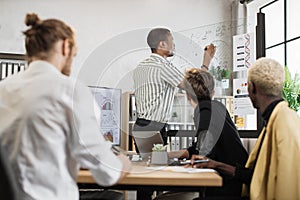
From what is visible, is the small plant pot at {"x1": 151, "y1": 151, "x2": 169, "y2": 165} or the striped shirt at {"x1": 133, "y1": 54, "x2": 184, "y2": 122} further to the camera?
Result: the striped shirt at {"x1": 133, "y1": 54, "x2": 184, "y2": 122}

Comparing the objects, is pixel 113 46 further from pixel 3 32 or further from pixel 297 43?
pixel 297 43

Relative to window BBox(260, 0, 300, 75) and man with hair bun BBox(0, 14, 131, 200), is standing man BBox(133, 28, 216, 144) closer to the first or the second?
man with hair bun BBox(0, 14, 131, 200)

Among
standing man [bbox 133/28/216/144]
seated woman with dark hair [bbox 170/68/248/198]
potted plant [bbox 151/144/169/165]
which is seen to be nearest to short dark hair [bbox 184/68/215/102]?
seated woman with dark hair [bbox 170/68/248/198]

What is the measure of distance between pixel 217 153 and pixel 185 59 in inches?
136

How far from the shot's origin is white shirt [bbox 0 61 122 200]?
130 centimetres

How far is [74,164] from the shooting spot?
4.58ft

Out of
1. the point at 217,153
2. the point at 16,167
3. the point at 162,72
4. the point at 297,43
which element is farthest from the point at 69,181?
the point at 297,43

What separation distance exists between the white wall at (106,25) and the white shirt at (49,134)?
4161 millimetres

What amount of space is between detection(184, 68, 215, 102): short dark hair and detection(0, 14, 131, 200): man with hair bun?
128 cm

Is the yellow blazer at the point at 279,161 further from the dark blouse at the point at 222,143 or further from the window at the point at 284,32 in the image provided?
the window at the point at 284,32

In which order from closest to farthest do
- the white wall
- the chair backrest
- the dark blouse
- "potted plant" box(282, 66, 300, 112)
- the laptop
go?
→ 1. the chair backrest
2. the dark blouse
3. the laptop
4. "potted plant" box(282, 66, 300, 112)
5. the white wall

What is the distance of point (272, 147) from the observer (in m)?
1.86

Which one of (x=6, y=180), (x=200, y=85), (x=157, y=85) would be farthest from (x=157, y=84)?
(x=6, y=180)

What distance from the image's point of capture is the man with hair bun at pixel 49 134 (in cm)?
130
